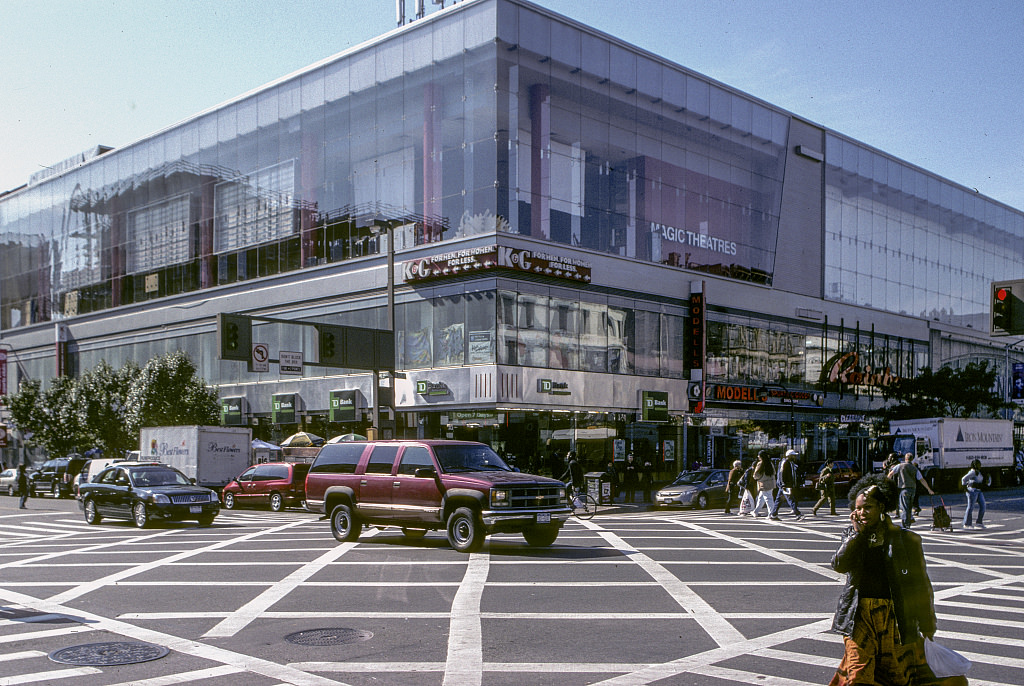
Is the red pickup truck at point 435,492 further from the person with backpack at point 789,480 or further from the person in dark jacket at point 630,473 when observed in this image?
the person in dark jacket at point 630,473

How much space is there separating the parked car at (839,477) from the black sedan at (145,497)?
22.2m

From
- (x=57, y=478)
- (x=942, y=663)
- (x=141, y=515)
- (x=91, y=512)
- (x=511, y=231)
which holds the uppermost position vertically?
(x=511, y=231)

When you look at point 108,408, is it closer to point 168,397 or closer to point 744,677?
point 168,397

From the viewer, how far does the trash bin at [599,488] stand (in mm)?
31047

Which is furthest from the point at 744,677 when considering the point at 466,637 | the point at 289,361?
the point at 289,361

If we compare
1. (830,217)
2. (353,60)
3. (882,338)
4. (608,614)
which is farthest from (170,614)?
(882,338)

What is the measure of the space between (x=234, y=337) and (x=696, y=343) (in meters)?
25.4

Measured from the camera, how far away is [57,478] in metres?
42.2

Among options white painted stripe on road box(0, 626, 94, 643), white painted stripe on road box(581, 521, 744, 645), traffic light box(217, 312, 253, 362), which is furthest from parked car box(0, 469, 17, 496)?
white painted stripe on road box(0, 626, 94, 643)

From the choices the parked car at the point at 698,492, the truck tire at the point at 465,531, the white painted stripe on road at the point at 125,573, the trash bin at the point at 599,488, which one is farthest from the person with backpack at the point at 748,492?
the white painted stripe on road at the point at 125,573

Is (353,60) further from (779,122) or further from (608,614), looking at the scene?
(608,614)

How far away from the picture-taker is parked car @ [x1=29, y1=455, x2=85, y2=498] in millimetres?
41688

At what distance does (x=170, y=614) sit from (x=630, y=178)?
115 feet

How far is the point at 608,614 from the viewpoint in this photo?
433 inches
